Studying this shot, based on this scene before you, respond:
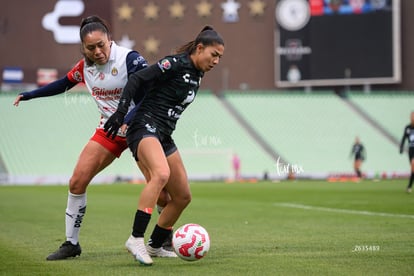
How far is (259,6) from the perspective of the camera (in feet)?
143

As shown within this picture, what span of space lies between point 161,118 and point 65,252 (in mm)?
1727

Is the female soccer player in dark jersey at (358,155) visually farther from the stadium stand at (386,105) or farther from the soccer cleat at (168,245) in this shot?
the soccer cleat at (168,245)

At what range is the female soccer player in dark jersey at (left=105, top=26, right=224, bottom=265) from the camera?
7.74m

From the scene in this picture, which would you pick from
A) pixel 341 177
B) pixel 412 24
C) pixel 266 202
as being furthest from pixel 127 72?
pixel 412 24

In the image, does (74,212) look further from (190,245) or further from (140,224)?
(190,245)

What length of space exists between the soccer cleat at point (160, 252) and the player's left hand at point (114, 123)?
4.87 ft

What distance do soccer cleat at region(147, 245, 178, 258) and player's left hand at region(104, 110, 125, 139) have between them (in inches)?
58.5

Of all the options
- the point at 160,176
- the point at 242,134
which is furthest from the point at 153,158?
the point at 242,134

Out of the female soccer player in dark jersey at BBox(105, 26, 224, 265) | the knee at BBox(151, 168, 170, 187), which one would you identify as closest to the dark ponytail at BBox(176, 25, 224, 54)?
the female soccer player in dark jersey at BBox(105, 26, 224, 265)

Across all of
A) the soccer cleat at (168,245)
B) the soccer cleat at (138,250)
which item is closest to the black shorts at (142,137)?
the soccer cleat at (138,250)

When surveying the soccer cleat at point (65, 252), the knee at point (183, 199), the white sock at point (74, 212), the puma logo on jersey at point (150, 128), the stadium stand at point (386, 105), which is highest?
the puma logo on jersey at point (150, 128)

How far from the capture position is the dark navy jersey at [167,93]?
8.00 metres

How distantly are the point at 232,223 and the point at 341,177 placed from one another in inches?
986

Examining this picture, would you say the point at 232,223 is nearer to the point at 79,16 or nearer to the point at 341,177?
the point at 341,177
